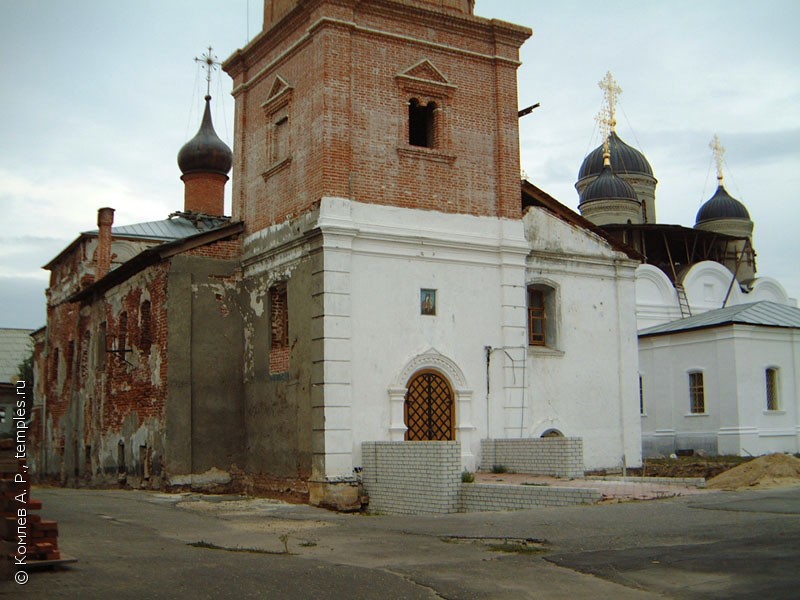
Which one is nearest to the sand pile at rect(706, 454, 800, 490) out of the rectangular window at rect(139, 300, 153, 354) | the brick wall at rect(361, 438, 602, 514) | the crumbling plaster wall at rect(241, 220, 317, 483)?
the brick wall at rect(361, 438, 602, 514)

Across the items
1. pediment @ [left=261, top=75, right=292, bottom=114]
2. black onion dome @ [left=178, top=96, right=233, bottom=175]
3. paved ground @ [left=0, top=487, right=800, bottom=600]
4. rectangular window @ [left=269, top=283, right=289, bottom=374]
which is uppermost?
black onion dome @ [left=178, top=96, right=233, bottom=175]

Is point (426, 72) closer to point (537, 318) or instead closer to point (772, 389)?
point (537, 318)

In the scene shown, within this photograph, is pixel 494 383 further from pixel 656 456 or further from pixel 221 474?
pixel 656 456

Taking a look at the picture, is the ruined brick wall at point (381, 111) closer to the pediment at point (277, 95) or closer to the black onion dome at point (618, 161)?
the pediment at point (277, 95)

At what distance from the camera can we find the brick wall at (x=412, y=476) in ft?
47.0

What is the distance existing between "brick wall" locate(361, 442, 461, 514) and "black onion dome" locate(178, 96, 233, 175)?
18599 mm

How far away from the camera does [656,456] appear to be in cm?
2748

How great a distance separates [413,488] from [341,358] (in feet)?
9.02

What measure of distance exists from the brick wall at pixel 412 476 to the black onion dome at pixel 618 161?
32260 millimetres

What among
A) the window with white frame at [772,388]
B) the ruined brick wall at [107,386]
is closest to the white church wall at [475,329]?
the ruined brick wall at [107,386]

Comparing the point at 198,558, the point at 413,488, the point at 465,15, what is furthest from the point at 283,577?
the point at 465,15

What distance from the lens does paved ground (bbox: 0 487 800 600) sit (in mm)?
7434

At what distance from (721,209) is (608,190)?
775cm

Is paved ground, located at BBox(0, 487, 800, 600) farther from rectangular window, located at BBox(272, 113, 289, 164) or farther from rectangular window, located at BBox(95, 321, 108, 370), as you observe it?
rectangular window, located at BBox(95, 321, 108, 370)
